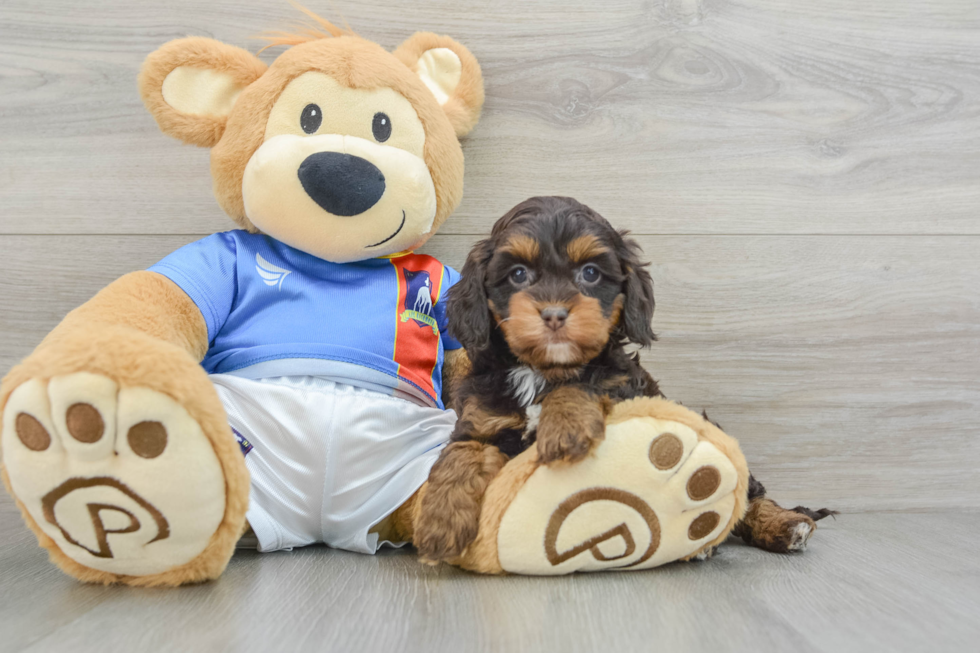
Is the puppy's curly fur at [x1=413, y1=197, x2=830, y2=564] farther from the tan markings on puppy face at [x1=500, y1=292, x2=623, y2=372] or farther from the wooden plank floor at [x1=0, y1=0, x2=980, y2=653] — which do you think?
the wooden plank floor at [x1=0, y1=0, x2=980, y2=653]

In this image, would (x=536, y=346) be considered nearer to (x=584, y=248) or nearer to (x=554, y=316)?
(x=554, y=316)

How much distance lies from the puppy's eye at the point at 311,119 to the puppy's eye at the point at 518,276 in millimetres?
623

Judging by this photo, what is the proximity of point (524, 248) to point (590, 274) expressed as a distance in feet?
0.50

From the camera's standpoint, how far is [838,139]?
2.17 m

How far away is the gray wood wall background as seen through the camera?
6.79ft

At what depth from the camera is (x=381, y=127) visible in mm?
1684

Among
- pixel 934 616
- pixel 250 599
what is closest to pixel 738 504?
pixel 934 616

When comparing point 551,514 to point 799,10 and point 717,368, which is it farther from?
point 799,10

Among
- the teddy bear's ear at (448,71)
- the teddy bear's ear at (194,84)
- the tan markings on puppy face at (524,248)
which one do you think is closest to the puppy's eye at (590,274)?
the tan markings on puppy face at (524,248)

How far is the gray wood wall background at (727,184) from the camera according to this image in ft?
6.79

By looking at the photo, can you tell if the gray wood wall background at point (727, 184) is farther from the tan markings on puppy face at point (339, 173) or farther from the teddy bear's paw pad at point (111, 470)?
the teddy bear's paw pad at point (111, 470)

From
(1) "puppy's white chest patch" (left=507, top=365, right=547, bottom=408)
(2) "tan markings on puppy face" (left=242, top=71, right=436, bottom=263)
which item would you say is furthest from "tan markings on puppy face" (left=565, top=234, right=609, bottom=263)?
(2) "tan markings on puppy face" (left=242, top=71, right=436, bottom=263)

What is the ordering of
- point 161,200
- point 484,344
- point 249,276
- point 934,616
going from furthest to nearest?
point 161,200
point 249,276
point 484,344
point 934,616

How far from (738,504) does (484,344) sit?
61cm
